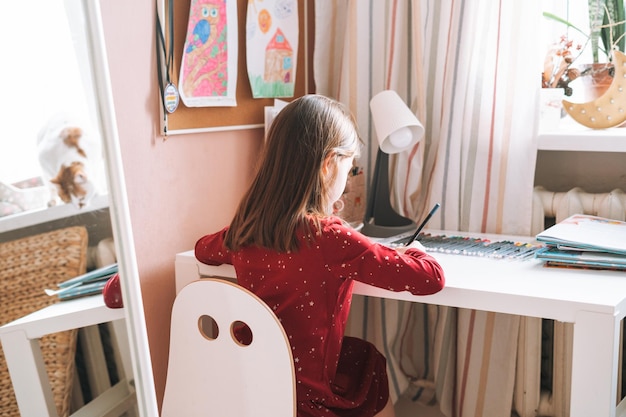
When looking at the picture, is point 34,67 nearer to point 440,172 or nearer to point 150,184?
point 150,184

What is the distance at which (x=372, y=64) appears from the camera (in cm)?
200

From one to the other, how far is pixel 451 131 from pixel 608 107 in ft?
1.29

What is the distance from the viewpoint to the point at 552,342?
1.87 metres

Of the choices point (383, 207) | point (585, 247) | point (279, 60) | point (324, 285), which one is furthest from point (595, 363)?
point (279, 60)

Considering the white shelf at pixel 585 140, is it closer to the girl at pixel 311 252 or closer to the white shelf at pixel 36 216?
the girl at pixel 311 252

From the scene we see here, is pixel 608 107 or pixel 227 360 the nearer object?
pixel 227 360

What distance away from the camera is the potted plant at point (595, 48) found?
1.82 m

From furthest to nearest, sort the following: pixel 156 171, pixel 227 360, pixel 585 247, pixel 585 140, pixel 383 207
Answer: pixel 383 207 < pixel 585 140 < pixel 156 171 < pixel 585 247 < pixel 227 360

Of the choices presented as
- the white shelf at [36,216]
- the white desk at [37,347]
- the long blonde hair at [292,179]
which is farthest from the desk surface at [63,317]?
the long blonde hair at [292,179]

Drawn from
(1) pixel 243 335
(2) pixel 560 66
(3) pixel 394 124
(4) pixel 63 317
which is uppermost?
(2) pixel 560 66

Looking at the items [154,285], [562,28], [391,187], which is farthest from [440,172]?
[154,285]

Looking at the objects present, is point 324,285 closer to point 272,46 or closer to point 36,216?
point 36,216

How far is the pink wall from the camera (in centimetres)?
151

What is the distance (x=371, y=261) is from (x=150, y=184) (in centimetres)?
60
